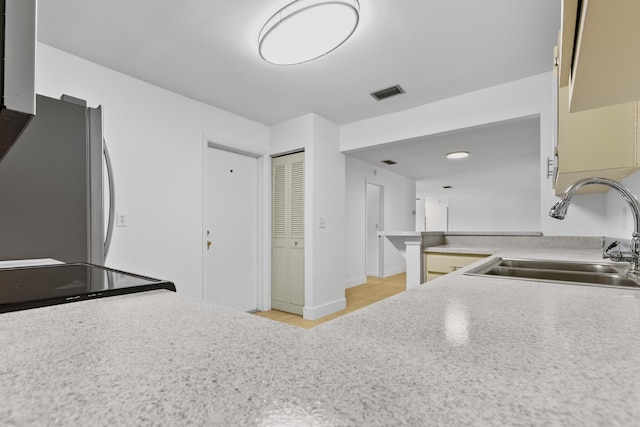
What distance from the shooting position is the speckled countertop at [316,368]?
258 millimetres

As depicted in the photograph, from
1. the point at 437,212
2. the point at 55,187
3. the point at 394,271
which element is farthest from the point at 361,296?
the point at 437,212

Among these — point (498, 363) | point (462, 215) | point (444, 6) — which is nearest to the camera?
point (498, 363)

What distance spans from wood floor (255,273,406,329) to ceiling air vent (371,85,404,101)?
223 centimetres

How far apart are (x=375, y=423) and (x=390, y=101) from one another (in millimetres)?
3164

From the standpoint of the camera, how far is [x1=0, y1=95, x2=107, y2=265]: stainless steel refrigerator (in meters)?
1.29

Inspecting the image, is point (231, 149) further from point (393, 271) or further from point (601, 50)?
point (393, 271)

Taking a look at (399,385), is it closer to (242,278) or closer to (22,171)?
(22,171)

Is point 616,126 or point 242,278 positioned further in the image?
point 242,278

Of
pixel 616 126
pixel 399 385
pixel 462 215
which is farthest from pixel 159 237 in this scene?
pixel 462 215

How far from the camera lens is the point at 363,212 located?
219 inches

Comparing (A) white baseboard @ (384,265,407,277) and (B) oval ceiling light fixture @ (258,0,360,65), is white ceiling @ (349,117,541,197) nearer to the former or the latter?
(B) oval ceiling light fixture @ (258,0,360,65)

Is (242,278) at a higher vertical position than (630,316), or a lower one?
lower

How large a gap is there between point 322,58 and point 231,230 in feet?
6.74

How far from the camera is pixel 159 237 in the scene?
105 inches
